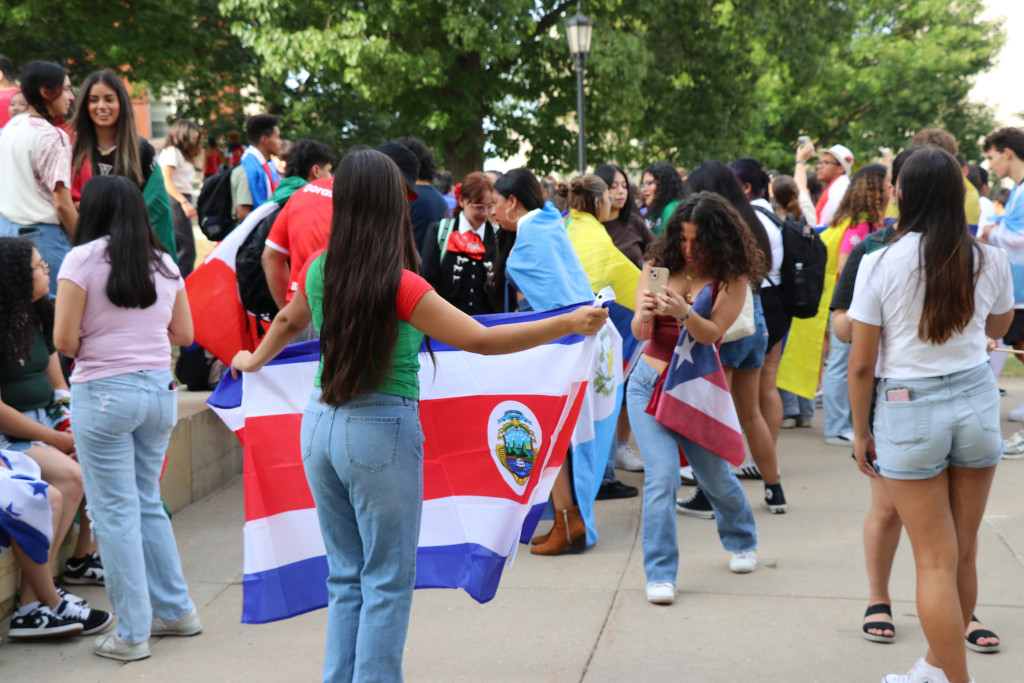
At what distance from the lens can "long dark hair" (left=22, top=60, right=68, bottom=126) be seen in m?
5.59

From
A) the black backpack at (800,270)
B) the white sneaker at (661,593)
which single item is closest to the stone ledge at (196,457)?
the white sneaker at (661,593)

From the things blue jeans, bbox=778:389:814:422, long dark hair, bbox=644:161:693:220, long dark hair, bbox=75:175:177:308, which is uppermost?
long dark hair, bbox=75:175:177:308

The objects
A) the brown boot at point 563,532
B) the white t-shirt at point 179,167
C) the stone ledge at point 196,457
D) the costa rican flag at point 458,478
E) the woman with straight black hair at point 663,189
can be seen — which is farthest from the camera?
the white t-shirt at point 179,167

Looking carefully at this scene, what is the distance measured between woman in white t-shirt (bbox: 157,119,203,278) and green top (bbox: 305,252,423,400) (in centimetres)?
532

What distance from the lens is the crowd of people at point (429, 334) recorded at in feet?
10.1

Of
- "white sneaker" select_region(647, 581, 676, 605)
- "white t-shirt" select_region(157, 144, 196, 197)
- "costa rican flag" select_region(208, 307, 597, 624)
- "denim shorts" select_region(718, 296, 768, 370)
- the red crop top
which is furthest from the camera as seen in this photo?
"white t-shirt" select_region(157, 144, 196, 197)

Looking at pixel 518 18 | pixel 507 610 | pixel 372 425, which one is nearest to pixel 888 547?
pixel 507 610

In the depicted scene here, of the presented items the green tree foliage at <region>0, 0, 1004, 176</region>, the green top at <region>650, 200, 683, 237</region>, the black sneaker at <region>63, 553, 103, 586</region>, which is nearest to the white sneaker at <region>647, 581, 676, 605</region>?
the black sneaker at <region>63, 553, 103, 586</region>

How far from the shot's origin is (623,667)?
13.5ft

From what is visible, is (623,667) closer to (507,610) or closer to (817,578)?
(507,610)

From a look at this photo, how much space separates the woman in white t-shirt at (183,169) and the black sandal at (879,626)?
19.4 ft

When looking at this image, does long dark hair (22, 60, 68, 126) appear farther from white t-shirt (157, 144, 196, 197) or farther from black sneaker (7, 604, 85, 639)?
black sneaker (7, 604, 85, 639)

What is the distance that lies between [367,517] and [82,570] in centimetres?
284

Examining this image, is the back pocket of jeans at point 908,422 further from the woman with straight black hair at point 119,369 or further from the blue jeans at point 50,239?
the blue jeans at point 50,239
